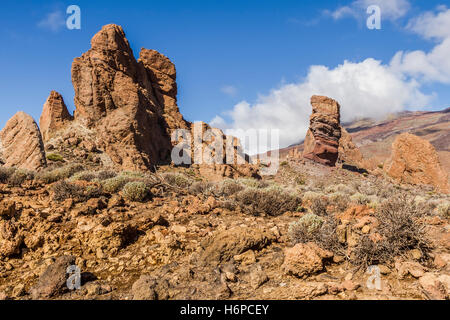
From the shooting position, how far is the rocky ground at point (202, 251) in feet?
9.10

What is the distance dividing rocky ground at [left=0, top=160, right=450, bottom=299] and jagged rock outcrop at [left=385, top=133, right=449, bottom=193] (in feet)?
53.0

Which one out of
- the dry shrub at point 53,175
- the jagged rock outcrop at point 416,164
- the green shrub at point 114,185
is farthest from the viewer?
the jagged rock outcrop at point 416,164

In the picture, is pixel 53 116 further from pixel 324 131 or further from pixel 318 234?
pixel 324 131

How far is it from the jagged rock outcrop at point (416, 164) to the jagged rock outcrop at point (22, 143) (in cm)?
2304

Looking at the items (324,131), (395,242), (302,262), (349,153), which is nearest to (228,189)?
(302,262)

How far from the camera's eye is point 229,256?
3541mm

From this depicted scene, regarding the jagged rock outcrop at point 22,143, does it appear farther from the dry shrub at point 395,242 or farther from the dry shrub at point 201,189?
the dry shrub at point 395,242

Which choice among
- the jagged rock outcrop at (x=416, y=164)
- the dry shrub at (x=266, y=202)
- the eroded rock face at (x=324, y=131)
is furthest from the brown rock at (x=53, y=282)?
the eroded rock face at (x=324, y=131)

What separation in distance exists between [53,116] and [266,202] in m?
22.3

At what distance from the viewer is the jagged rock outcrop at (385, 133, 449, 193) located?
17422 millimetres

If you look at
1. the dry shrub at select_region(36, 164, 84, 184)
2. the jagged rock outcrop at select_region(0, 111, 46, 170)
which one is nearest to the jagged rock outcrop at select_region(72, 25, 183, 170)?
the jagged rock outcrop at select_region(0, 111, 46, 170)

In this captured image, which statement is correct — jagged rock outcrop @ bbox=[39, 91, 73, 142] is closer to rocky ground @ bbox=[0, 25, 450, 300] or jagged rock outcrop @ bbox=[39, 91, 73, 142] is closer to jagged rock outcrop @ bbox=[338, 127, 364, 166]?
rocky ground @ bbox=[0, 25, 450, 300]

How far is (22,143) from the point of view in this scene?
12719mm

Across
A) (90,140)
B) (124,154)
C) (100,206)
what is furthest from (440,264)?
(90,140)
